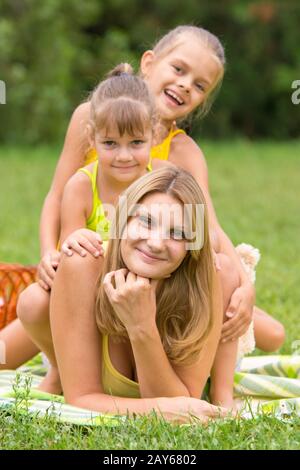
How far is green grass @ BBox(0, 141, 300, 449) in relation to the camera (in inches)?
110

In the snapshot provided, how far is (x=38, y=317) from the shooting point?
3342mm

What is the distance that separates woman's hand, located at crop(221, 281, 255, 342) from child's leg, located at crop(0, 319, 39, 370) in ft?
2.91

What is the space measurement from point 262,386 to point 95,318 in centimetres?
90

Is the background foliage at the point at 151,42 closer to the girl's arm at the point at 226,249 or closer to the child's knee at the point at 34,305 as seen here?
the girl's arm at the point at 226,249

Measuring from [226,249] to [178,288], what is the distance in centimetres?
55

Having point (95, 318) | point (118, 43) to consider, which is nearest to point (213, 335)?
point (95, 318)

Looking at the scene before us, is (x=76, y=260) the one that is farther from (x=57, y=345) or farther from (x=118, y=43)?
(x=118, y=43)

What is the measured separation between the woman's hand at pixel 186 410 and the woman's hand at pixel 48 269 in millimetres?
602

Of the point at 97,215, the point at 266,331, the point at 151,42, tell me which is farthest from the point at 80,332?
the point at 151,42

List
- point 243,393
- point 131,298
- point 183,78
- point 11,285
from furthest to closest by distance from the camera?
point 11,285 < point 183,78 < point 243,393 < point 131,298

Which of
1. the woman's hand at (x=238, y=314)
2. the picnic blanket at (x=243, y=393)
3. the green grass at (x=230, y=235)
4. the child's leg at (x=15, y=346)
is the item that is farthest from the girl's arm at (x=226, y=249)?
the child's leg at (x=15, y=346)

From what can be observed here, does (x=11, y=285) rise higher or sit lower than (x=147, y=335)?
higher

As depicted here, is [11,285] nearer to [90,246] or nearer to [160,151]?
[160,151]

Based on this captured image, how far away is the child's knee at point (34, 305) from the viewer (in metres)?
3.31
